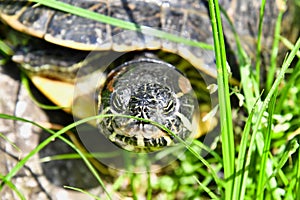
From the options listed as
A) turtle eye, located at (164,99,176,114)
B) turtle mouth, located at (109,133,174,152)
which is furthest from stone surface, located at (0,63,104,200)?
turtle eye, located at (164,99,176,114)

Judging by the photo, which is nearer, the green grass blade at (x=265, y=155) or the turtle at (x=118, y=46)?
the green grass blade at (x=265, y=155)

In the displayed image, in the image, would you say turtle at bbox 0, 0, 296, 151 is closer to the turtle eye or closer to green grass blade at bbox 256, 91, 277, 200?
the turtle eye

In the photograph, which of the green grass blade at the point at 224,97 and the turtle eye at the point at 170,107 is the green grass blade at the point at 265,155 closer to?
the green grass blade at the point at 224,97

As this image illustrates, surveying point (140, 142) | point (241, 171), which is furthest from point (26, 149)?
point (241, 171)

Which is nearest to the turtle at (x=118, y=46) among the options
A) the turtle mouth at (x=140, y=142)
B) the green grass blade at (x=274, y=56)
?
the turtle mouth at (x=140, y=142)

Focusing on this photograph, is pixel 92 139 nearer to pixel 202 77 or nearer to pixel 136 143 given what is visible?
pixel 136 143

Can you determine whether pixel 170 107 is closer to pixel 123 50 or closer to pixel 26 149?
pixel 123 50
